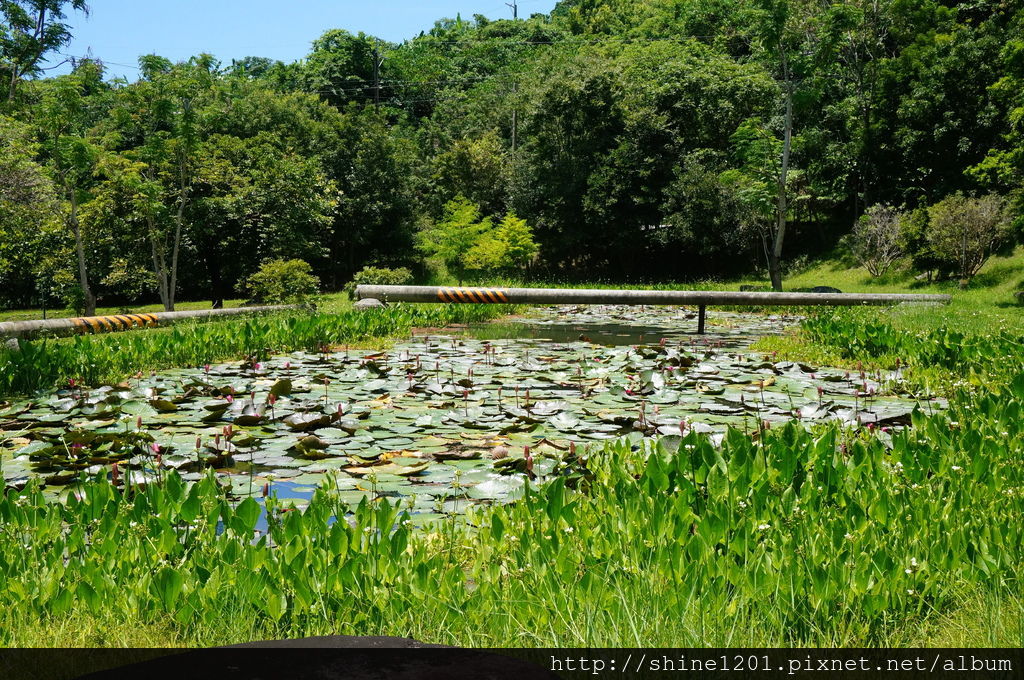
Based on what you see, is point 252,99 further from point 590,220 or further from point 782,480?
point 782,480

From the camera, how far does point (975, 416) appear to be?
4508mm

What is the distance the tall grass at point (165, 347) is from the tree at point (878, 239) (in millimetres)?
22653

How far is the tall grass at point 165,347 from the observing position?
6.65 metres

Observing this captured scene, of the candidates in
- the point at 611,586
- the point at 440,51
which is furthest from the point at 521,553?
the point at 440,51

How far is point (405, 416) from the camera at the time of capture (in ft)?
17.9

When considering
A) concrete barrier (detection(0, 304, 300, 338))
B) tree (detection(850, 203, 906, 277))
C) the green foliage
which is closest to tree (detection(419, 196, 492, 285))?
the green foliage

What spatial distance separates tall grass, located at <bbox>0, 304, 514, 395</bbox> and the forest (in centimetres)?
1357

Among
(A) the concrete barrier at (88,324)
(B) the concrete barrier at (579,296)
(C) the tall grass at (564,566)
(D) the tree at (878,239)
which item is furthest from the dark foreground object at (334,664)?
(D) the tree at (878,239)

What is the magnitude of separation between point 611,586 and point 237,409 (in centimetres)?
361

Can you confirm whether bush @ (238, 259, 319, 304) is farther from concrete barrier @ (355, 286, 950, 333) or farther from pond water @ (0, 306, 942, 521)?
pond water @ (0, 306, 942, 521)

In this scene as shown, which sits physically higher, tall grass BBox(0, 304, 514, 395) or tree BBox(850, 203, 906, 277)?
tree BBox(850, 203, 906, 277)

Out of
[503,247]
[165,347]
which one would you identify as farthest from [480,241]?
[165,347]

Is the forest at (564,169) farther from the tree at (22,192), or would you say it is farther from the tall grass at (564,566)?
the tall grass at (564,566)

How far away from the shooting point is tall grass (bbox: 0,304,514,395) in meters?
6.65
